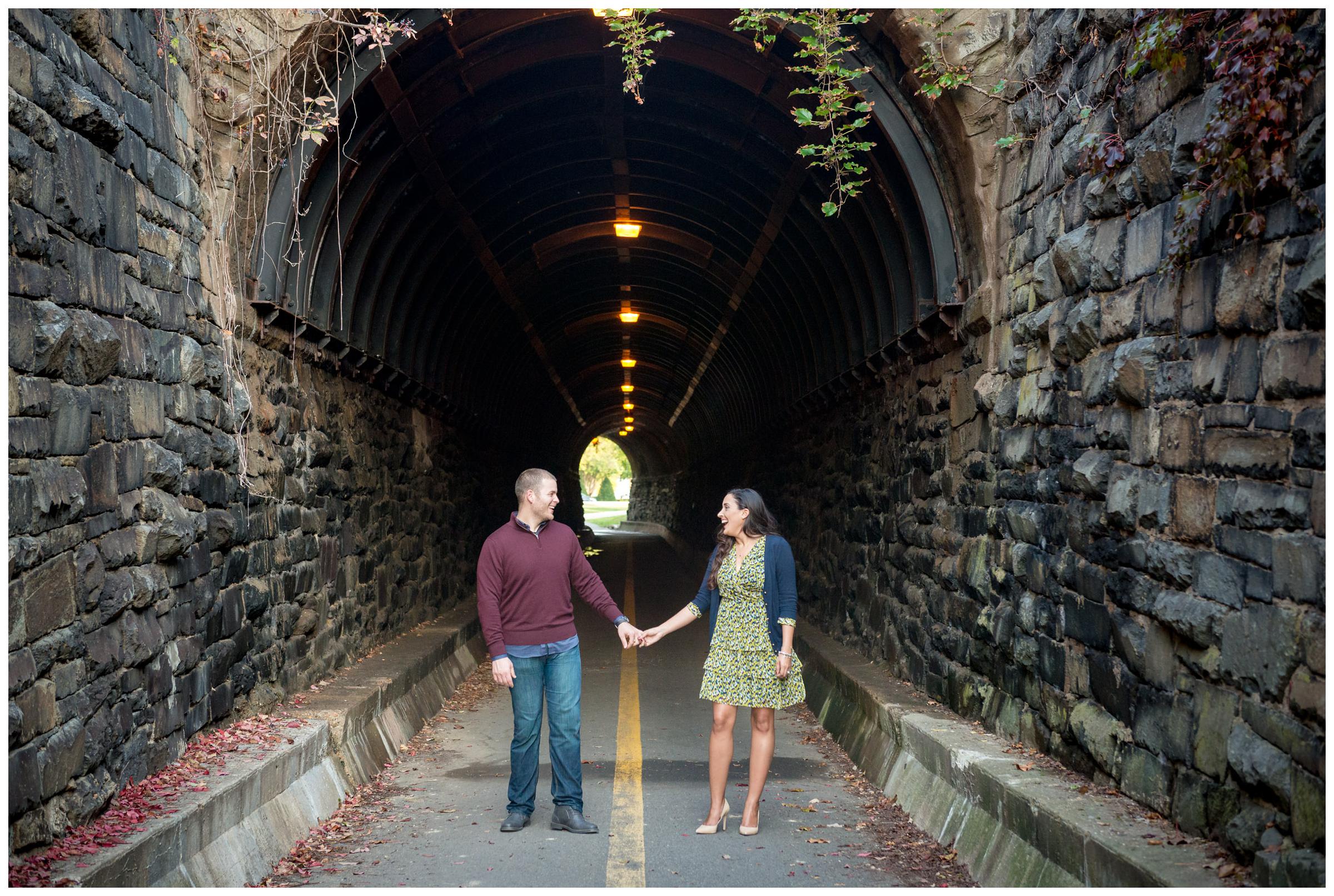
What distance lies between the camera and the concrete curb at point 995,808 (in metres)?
3.82

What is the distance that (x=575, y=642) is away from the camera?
5.84 metres

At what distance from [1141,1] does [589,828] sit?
4838mm

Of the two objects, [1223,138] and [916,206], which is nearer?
[1223,138]

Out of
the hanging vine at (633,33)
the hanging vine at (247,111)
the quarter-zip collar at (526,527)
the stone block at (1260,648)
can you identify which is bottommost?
the stone block at (1260,648)

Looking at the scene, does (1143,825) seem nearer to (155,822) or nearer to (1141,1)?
(1141,1)

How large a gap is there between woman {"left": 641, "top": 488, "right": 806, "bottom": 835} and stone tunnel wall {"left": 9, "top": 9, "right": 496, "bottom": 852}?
2.79 m

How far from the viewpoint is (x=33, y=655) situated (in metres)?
3.86

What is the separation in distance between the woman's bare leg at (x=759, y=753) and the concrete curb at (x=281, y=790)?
2.37 metres

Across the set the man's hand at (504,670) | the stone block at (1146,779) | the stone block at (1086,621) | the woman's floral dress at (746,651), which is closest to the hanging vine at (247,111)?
the man's hand at (504,670)

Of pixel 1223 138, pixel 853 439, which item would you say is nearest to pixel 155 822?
pixel 1223 138

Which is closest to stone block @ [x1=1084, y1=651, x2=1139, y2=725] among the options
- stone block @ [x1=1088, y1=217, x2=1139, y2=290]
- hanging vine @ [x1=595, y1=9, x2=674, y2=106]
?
stone block @ [x1=1088, y1=217, x2=1139, y2=290]

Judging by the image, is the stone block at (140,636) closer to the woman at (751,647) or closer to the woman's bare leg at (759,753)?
the woman at (751,647)

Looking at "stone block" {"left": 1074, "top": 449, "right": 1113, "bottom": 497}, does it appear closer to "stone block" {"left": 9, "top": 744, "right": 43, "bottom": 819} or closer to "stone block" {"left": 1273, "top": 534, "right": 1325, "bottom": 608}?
"stone block" {"left": 1273, "top": 534, "right": 1325, "bottom": 608}

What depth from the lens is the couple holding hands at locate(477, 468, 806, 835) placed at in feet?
18.2
